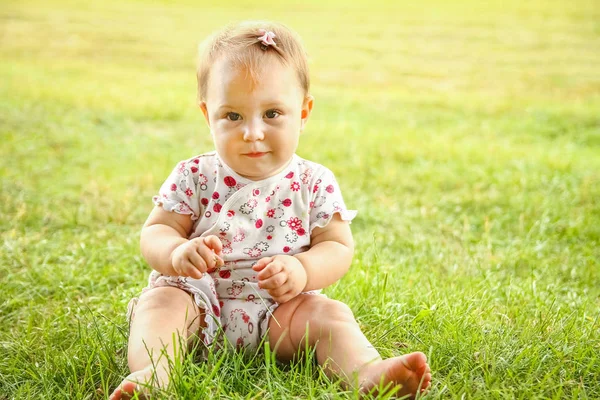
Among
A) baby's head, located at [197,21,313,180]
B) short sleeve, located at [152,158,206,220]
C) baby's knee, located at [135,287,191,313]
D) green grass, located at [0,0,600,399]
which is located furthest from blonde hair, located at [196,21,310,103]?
green grass, located at [0,0,600,399]

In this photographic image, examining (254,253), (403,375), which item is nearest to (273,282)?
(254,253)

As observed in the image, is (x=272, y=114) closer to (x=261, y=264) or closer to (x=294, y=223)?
(x=294, y=223)

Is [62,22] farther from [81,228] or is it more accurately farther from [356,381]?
[356,381]

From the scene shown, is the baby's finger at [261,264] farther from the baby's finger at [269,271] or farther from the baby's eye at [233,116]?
the baby's eye at [233,116]

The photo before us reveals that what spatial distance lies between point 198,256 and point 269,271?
7.9 inches

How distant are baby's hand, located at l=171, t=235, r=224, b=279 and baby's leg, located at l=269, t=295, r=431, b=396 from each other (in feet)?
1.02

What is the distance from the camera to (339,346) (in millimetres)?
1897

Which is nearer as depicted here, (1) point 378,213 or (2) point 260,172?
(2) point 260,172

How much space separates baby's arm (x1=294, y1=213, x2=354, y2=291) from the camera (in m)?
2.04

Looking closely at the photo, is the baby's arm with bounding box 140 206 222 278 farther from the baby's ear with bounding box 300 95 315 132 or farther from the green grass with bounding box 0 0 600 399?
the baby's ear with bounding box 300 95 315 132

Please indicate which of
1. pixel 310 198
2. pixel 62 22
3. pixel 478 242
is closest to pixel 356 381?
pixel 310 198

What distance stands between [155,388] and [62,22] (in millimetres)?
14519

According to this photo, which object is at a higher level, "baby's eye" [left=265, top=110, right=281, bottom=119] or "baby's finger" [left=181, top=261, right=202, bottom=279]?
"baby's eye" [left=265, top=110, right=281, bottom=119]

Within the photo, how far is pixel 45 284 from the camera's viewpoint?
9.21 feet
